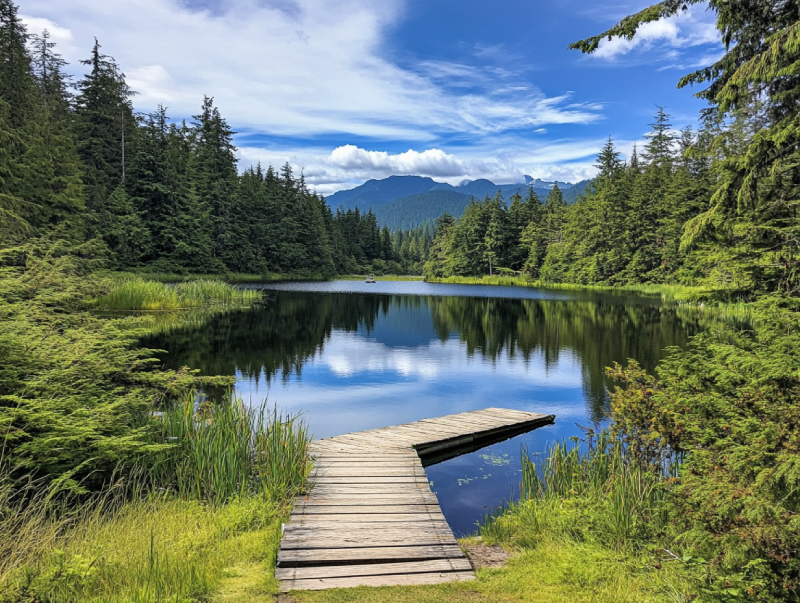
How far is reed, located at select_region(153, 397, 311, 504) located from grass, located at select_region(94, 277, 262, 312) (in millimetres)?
14681

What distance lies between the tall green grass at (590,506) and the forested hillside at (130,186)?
14367 mm

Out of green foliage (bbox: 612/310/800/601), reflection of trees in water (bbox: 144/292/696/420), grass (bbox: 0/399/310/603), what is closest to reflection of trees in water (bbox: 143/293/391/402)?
reflection of trees in water (bbox: 144/292/696/420)

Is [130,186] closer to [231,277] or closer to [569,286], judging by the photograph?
[231,277]

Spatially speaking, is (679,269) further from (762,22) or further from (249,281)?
(249,281)

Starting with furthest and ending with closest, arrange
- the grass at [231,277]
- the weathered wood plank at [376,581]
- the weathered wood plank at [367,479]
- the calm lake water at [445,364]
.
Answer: the grass at [231,277], the calm lake water at [445,364], the weathered wood plank at [367,479], the weathered wood plank at [376,581]

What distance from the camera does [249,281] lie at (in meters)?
53.9

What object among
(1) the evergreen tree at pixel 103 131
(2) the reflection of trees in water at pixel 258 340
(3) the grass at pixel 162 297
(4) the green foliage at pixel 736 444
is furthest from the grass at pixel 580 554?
(1) the evergreen tree at pixel 103 131

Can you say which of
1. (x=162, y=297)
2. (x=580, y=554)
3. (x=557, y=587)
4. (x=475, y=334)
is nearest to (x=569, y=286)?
(x=475, y=334)

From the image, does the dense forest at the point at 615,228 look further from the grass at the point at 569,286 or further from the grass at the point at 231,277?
the grass at the point at 231,277

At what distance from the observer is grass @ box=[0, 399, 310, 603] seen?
3.17 metres

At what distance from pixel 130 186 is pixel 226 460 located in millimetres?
43914

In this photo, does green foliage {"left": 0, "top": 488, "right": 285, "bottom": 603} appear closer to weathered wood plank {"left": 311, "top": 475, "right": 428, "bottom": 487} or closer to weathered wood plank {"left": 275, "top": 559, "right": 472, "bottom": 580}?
weathered wood plank {"left": 275, "top": 559, "right": 472, "bottom": 580}

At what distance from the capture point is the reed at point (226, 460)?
533 centimetres

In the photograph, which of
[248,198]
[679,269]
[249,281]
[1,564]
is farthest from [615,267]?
[1,564]
